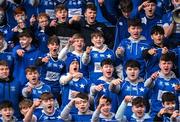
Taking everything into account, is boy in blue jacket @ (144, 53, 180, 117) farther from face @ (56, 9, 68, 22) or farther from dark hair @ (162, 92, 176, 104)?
face @ (56, 9, 68, 22)

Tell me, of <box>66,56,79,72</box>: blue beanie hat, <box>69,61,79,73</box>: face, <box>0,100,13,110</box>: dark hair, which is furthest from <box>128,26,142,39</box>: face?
<box>0,100,13,110</box>: dark hair

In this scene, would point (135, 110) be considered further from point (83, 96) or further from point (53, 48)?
point (53, 48)

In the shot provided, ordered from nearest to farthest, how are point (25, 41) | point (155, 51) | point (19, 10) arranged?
point (155, 51)
point (25, 41)
point (19, 10)

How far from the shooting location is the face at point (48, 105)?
31.6 ft

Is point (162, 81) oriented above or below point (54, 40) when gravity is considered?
below

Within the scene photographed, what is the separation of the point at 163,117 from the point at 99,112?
0.74 meters

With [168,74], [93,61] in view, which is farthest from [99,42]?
[168,74]

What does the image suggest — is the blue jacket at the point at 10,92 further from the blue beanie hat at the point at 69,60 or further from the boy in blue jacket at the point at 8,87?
the blue beanie hat at the point at 69,60

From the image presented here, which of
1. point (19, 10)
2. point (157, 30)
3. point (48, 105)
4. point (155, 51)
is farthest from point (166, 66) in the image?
point (19, 10)

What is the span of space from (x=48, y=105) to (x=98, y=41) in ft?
4.27

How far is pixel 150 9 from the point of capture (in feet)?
36.3

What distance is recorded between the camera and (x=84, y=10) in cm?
1152

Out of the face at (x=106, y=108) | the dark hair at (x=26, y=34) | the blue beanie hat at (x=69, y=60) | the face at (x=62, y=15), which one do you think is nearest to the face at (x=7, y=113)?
the face at (x=106, y=108)

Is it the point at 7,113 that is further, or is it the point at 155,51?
the point at 155,51
